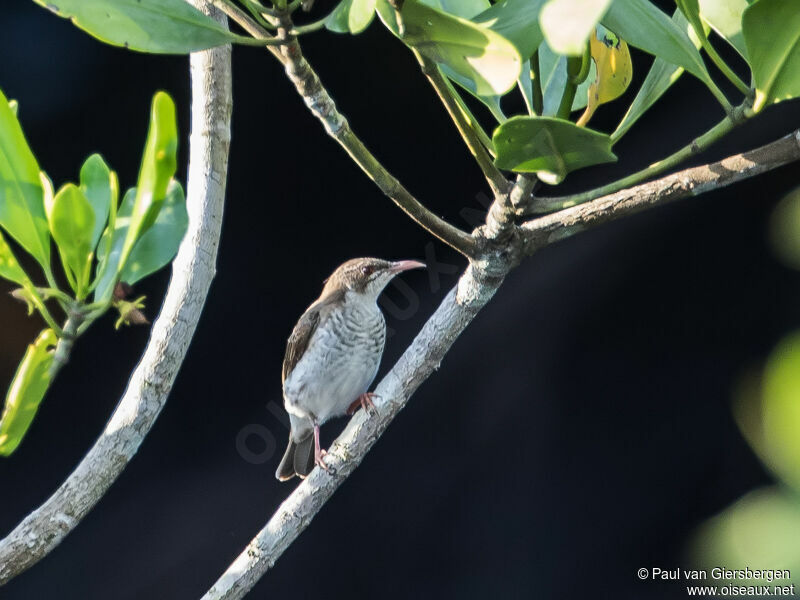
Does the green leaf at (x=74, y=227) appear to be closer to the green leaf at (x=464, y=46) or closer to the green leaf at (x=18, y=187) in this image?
the green leaf at (x=18, y=187)

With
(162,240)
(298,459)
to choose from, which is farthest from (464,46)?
(298,459)

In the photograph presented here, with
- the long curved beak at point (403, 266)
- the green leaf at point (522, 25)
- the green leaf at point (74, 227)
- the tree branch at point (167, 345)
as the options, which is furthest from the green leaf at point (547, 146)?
the long curved beak at point (403, 266)

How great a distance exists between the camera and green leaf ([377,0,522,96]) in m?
0.40

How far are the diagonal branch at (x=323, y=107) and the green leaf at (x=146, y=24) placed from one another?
0.10 feet

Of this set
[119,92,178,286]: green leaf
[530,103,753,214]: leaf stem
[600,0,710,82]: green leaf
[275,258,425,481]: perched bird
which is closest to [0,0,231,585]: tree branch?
[119,92,178,286]: green leaf

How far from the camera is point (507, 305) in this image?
69.6 inches

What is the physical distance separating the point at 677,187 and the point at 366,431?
39 centimetres

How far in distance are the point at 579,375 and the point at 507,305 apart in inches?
8.6

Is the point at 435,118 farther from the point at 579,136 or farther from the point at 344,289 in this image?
the point at 579,136

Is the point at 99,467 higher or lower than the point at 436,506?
lower

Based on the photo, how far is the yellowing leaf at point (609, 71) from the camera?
1.92 feet

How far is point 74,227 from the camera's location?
54 cm

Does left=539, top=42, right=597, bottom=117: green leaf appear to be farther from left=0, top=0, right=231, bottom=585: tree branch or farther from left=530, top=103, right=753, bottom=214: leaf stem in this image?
left=0, top=0, right=231, bottom=585: tree branch

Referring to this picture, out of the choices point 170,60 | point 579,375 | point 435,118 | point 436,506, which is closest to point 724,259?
point 579,375
